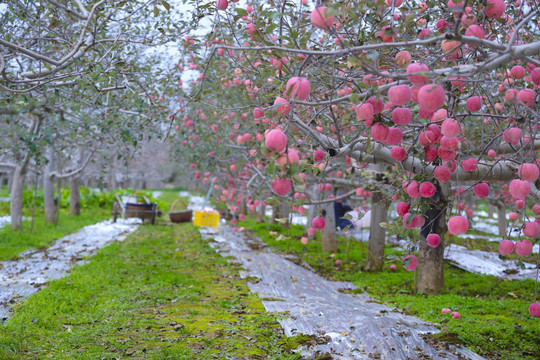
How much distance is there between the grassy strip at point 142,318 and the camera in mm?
3184

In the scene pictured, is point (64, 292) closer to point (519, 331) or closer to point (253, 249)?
point (519, 331)

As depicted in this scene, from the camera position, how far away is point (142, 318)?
4160 mm

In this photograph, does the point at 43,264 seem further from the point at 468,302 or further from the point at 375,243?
the point at 468,302

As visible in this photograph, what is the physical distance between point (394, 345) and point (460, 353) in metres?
0.50

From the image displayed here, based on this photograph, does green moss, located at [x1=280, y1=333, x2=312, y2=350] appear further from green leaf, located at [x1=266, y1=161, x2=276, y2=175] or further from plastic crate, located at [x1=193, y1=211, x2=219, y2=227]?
plastic crate, located at [x1=193, y1=211, x2=219, y2=227]

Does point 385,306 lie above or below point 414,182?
below

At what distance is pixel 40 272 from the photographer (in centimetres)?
625

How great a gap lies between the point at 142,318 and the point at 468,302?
3.80 m

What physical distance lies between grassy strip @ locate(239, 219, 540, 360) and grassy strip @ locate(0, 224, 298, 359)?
941mm

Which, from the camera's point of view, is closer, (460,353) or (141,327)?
(460,353)

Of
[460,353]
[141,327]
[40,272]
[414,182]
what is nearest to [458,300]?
[460,353]

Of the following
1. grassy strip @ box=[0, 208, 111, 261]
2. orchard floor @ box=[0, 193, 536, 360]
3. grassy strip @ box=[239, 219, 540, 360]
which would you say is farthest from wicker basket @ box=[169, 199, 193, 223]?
orchard floor @ box=[0, 193, 536, 360]

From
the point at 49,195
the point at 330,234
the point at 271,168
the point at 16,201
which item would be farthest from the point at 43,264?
the point at 271,168

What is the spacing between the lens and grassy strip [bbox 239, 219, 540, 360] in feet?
11.6
